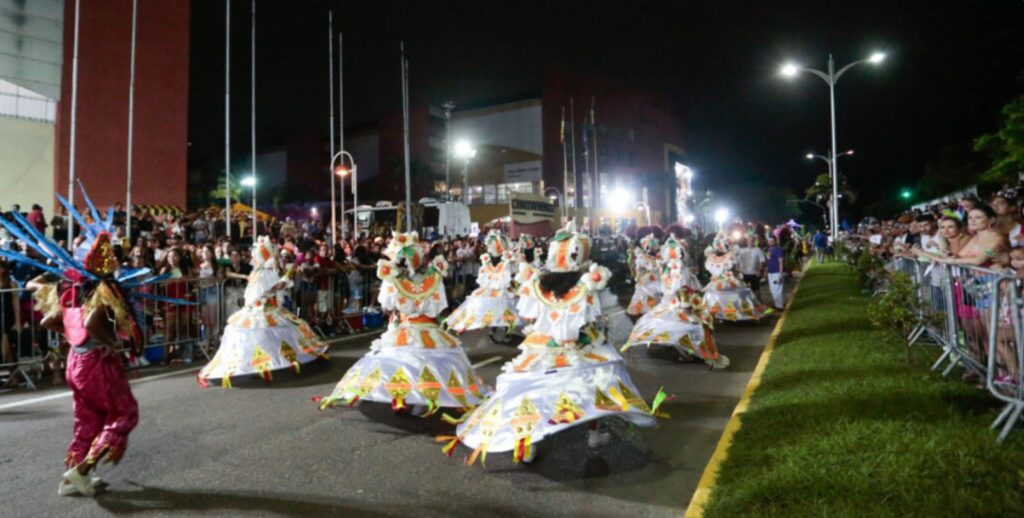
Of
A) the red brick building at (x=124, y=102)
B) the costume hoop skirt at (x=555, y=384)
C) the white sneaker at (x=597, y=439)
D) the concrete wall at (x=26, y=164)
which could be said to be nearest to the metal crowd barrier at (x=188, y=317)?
the costume hoop skirt at (x=555, y=384)

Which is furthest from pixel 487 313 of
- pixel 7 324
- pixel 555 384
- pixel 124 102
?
pixel 124 102

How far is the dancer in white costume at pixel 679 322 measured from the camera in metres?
9.12

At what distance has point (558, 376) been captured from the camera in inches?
201

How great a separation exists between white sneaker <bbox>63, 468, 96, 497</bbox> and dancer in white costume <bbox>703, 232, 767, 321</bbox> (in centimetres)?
1098

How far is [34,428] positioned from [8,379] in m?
2.72

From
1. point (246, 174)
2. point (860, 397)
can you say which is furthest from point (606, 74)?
point (860, 397)

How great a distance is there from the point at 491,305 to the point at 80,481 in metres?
7.65

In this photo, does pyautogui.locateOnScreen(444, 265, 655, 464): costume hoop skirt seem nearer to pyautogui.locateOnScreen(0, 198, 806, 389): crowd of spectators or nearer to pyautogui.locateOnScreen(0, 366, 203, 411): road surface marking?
pyautogui.locateOnScreen(0, 198, 806, 389): crowd of spectators

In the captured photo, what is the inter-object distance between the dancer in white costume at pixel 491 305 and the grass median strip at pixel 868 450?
203 inches

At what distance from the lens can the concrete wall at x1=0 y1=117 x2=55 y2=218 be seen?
23.1 meters

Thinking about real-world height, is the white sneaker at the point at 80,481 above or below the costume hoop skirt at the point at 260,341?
below

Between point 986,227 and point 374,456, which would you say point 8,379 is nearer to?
point 374,456

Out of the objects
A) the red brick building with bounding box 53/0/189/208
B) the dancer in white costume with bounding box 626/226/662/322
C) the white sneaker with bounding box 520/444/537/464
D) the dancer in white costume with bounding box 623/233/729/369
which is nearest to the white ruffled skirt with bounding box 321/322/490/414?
the white sneaker with bounding box 520/444/537/464

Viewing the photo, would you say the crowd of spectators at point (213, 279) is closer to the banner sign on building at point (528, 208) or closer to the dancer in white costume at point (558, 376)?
the dancer in white costume at point (558, 376)
